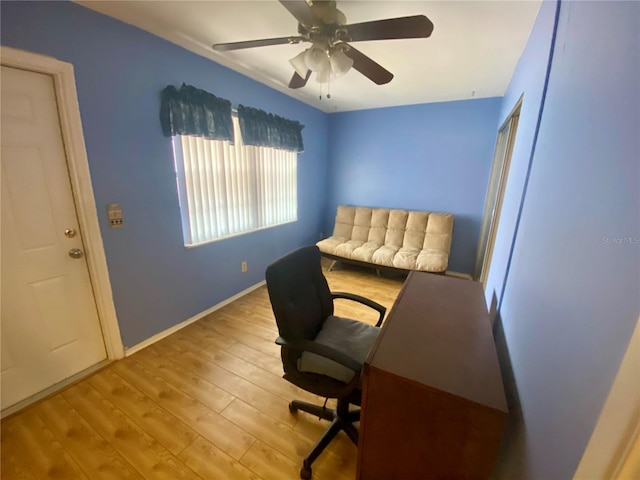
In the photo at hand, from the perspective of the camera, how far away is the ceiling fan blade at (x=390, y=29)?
1.19m

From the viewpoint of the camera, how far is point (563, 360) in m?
0.60

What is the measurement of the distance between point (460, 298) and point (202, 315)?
2313 millimetres

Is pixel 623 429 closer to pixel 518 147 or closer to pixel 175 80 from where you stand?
pixel 518 147

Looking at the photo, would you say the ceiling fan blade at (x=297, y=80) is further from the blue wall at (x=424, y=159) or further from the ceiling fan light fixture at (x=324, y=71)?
the blue wall at (x=424, y=159)

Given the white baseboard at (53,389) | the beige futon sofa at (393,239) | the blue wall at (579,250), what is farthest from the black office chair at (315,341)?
the beige futon sofa at (393,239)

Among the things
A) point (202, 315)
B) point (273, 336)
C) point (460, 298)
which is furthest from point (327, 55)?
point (202, 315)

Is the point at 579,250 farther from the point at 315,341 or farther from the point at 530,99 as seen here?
the point at 530,99

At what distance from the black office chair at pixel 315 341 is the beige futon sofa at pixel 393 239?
184 cm

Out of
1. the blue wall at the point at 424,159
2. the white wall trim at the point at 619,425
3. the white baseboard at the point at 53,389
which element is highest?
the blue wall at the point at 424,159

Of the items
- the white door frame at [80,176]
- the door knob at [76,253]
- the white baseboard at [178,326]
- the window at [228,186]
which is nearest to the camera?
the white door frame at [80,176]

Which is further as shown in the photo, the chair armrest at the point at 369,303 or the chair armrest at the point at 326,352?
the chair armrest at the point at 369,303

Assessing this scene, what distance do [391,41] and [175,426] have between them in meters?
2.92

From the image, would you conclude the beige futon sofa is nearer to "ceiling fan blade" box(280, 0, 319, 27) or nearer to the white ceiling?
the white ceiling

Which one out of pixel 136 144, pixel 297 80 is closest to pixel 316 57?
pixel 297 80
